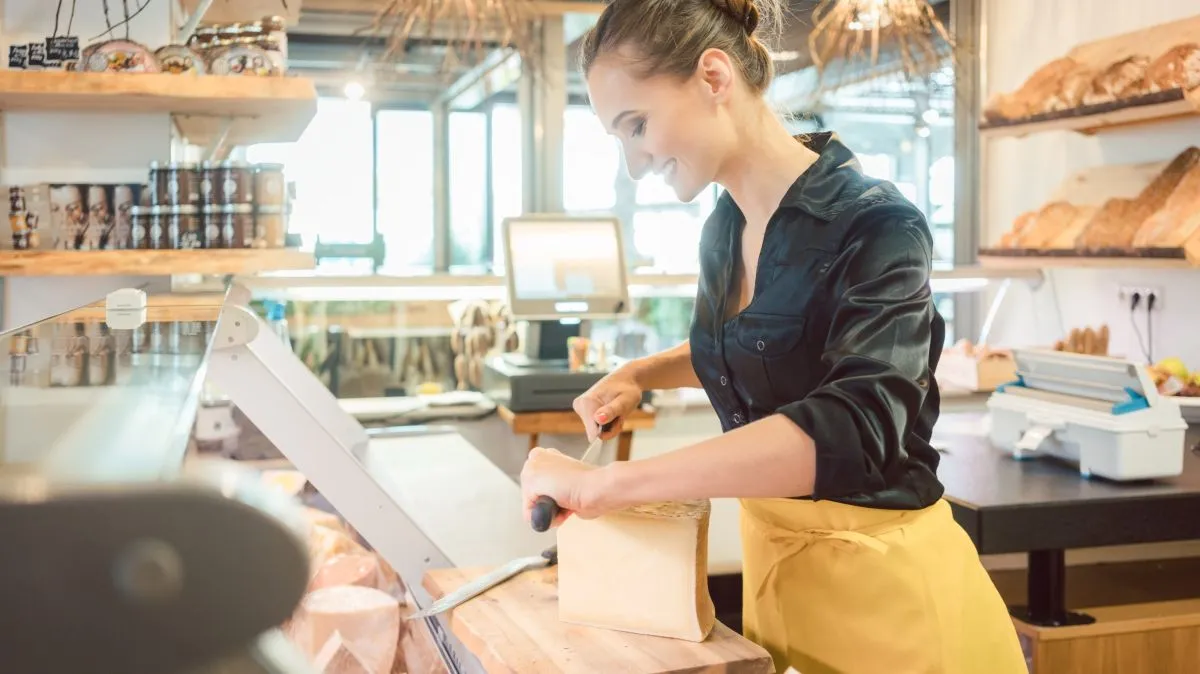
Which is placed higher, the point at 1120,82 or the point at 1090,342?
the point at 1120,82

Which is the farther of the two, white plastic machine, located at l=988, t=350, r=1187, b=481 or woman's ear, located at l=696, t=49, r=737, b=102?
white plastic machine, located at l=988, t=350, r=1187, b=481

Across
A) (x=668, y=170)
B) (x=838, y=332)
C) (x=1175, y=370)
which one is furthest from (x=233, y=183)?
(x=1175, y=370)

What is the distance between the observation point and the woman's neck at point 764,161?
1.46m

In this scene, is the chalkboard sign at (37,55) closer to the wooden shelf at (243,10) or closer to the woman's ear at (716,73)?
the wooden shelf at (243,10)

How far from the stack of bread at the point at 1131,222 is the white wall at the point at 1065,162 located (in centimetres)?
22

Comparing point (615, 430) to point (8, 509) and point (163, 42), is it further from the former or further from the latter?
point (163, 42)

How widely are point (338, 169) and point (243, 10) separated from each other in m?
5.66

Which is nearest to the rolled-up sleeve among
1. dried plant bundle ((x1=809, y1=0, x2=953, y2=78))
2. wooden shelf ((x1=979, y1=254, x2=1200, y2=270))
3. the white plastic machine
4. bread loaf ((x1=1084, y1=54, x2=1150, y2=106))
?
the white plastic machine

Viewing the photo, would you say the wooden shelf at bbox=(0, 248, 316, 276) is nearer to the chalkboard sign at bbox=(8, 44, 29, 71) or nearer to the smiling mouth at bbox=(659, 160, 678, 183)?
the chalkboard sign at bbox=(8, 44, 29, 71)

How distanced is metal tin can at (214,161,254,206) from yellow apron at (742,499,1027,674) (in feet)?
5.72

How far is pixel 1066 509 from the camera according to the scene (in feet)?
7.94

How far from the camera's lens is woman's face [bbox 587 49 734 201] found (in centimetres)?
139

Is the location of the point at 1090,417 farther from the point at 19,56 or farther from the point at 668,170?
the point at 19,56

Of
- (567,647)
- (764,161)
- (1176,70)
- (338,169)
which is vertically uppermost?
(338,169)
